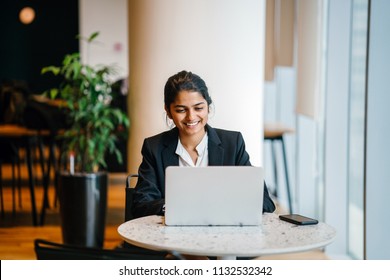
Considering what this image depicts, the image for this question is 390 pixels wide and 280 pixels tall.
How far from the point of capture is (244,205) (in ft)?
7.57

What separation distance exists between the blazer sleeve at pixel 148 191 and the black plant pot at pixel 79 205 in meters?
2.15

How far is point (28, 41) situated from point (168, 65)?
10647 mm

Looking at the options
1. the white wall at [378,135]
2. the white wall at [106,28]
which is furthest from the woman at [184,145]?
the white wall at [106,28]

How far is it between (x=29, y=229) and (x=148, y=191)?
3.08m

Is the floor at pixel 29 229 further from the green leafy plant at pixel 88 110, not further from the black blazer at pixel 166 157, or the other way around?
the black blazer at pixel 166 157

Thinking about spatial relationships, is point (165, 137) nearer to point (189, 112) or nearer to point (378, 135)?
point (189, 112)

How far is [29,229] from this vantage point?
5504mm

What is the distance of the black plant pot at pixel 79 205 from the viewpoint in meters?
4.87

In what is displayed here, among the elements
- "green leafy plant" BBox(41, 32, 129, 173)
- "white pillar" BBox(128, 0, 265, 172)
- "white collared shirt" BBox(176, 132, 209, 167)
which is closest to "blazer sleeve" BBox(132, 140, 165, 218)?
"white collared shirt" BBox(176, 132, 209, 167)

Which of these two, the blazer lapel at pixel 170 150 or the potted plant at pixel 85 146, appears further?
the potted plant at pixel 85 146

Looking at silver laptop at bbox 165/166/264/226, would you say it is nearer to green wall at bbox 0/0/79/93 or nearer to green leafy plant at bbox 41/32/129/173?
green leafy plant at bbox 41/32/129/173

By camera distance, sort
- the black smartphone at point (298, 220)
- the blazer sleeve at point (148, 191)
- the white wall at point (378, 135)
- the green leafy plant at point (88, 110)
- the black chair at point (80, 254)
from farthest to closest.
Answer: the green leafy plant at point (88, 110) < the white wall at point (378, 135) < the blazer sleeve at point (148, 191) < the black smartphone at point (298, 220) < the black chair at point (80, 254)

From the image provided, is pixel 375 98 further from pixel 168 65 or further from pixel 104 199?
pixel 104 199
